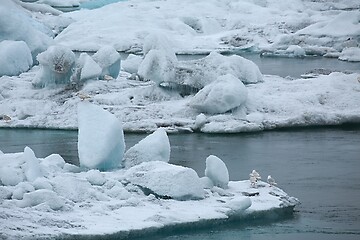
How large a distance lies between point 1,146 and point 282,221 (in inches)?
291

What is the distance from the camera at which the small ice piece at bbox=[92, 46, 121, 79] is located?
843 inches

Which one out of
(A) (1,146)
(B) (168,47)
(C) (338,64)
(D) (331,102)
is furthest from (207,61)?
(C) (338,64)

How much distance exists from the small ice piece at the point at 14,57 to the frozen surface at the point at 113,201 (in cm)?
1235

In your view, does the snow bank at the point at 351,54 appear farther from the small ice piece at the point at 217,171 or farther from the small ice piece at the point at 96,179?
the small ice piece at the point at 96,179

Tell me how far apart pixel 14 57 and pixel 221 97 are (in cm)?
854

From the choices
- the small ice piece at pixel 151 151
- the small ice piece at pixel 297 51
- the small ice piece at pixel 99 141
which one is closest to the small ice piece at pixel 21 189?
the small ice piece at pixel 99 141

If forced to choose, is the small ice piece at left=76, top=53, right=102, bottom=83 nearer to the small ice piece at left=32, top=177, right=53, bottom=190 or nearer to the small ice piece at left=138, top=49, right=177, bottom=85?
the small ice piece at left=138, top=49, right=177, bottom=85

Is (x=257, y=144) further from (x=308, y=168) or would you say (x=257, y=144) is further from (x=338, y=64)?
(x=338, y=64)

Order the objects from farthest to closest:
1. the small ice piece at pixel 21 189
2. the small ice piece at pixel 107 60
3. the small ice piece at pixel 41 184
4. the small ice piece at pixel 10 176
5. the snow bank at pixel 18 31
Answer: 1. the snow bank at pixel 18 31
2. the small ice piece at pixel 107 60
3. the small ice piece at pixel 10 176
4. the small ice piece at pixel 41 184
5. the small ice piece at pixel 21 189

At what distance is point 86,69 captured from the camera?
67.8 feet

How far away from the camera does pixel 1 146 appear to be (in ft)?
52.7

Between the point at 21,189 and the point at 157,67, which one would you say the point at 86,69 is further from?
the point at 21,189

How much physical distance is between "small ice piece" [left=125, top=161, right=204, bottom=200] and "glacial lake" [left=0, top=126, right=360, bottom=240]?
2.26ft

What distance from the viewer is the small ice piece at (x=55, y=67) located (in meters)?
20.5
